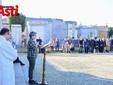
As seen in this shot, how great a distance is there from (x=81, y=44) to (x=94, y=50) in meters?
1.57

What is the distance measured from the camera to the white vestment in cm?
755

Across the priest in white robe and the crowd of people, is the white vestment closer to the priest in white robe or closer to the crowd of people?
the priest in white robe

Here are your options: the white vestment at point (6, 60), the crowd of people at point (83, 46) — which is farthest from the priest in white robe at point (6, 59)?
the crowd of people at point (83, 46)

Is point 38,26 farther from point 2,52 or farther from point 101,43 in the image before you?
point 2,52

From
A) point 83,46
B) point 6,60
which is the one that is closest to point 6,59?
point 6,60

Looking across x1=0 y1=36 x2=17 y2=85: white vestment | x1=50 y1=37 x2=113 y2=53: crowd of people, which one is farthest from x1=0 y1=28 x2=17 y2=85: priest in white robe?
x1=50 y1=37 x2=113 y2=53: crowd of people

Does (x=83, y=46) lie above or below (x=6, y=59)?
below

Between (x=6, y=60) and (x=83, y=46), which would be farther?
(x=83, y=46)

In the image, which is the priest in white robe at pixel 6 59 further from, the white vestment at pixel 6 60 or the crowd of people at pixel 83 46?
the crowd of people at pixel 83 46

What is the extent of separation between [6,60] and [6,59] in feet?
0.07

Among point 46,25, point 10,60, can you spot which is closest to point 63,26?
point 46,25

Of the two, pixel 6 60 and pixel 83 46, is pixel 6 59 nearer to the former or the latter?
pixel 6 60

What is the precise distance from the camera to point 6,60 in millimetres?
7637

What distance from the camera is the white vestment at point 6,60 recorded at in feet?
24.8
